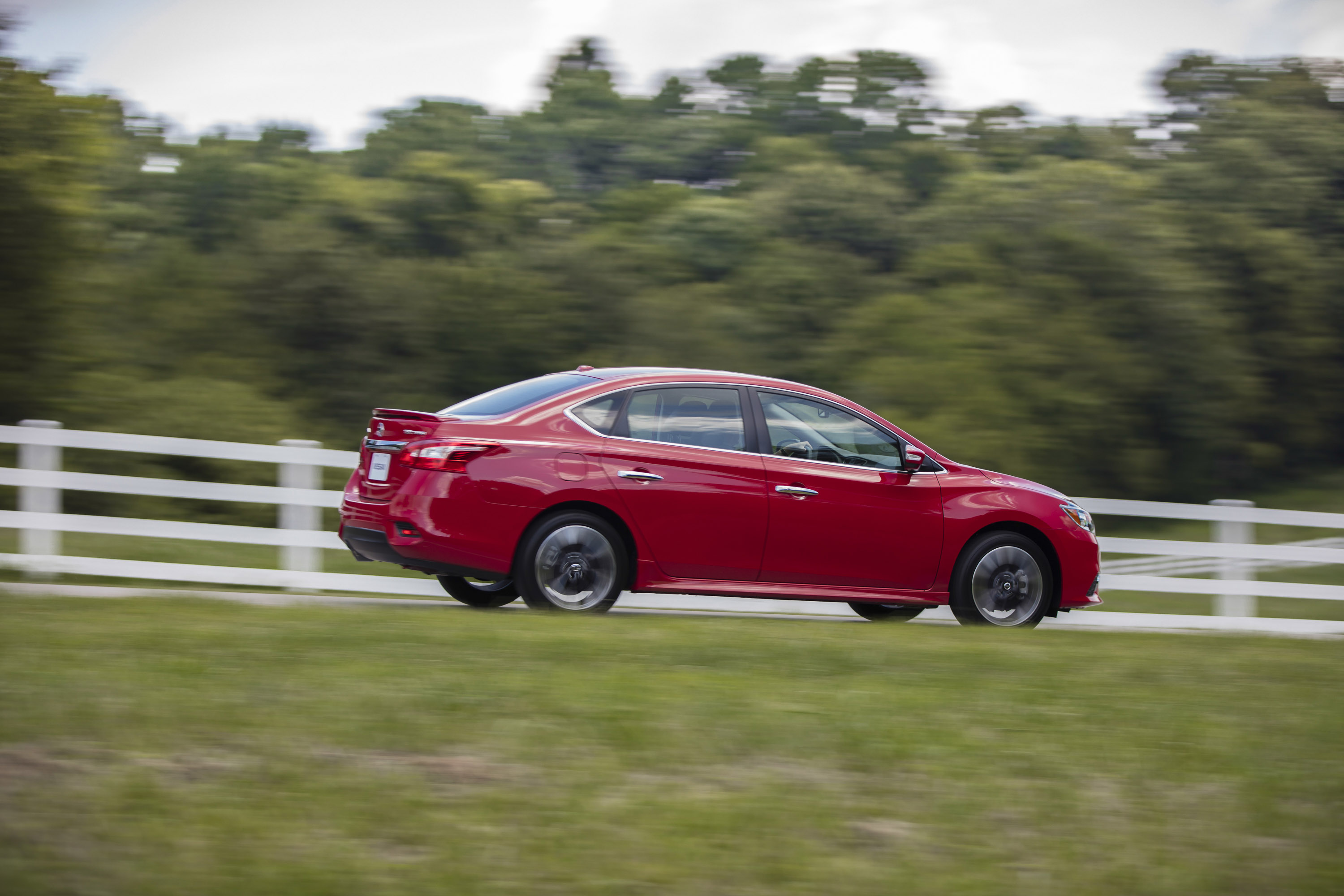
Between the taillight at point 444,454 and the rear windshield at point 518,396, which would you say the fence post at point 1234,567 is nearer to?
the rear windshield at point 518,396

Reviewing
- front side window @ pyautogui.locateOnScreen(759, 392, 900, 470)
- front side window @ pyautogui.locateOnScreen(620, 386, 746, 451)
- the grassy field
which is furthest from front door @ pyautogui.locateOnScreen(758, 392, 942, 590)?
the grassy field

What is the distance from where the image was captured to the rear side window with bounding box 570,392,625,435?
8.79 m

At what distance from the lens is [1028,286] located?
3014 cm

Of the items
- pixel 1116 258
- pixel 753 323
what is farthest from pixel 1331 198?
pixel 753 323

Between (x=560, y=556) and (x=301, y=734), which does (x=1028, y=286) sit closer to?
(x=560, y=556)

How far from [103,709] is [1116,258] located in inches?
1150

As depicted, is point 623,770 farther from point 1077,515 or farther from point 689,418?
point 1077,515

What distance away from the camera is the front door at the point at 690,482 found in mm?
8727

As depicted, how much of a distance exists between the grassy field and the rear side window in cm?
202

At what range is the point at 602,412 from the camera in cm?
885

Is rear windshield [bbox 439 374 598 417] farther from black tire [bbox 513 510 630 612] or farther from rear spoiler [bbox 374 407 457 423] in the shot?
black tire [bbox 513 510 630 612]

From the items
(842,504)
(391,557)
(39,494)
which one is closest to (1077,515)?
(842,504)

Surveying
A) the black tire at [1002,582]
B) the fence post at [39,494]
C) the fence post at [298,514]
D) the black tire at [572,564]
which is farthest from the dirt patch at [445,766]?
the fence post at [39,494]

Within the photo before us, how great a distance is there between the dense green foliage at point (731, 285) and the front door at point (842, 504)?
42.7 ft
